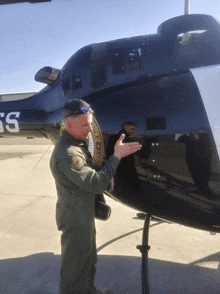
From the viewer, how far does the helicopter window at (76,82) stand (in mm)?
2301

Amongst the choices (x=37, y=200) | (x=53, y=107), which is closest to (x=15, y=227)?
(x=37, y=200)

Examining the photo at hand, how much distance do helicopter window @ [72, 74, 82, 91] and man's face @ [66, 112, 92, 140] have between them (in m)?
0.63

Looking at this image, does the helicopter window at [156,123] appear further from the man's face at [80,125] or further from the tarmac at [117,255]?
the tarmac at [117,255]

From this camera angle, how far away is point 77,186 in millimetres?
1762

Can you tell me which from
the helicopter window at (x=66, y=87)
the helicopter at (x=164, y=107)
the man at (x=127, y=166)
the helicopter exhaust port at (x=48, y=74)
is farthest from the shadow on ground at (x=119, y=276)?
the helicopter exhaust port at (x=48, y=74)

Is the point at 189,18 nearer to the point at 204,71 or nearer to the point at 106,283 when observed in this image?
the point at 204,71

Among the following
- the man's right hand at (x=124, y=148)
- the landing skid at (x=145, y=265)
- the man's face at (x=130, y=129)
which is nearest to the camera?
the man's right hand at (x=124, y=148)

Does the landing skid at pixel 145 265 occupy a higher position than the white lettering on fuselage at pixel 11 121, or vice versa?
the white lettering on fuselage at pixel 11 121

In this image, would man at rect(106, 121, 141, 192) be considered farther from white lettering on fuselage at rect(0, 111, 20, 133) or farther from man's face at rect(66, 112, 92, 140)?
white lettering on fuselage at rect(0, 111, 20, 133)

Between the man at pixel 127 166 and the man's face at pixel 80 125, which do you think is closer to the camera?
the man's face at pixel 80 125

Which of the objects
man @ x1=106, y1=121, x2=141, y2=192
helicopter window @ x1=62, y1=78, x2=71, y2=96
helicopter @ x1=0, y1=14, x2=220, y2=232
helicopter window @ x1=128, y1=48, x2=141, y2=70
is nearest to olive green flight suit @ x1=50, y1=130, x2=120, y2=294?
man @ x1=106, y1=121, x2=141, y2=192

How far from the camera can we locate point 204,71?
1872 mm

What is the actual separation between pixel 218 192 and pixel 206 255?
5.76 feet

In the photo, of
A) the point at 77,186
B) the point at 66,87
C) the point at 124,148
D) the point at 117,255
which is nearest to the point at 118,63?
the point at 66,87
